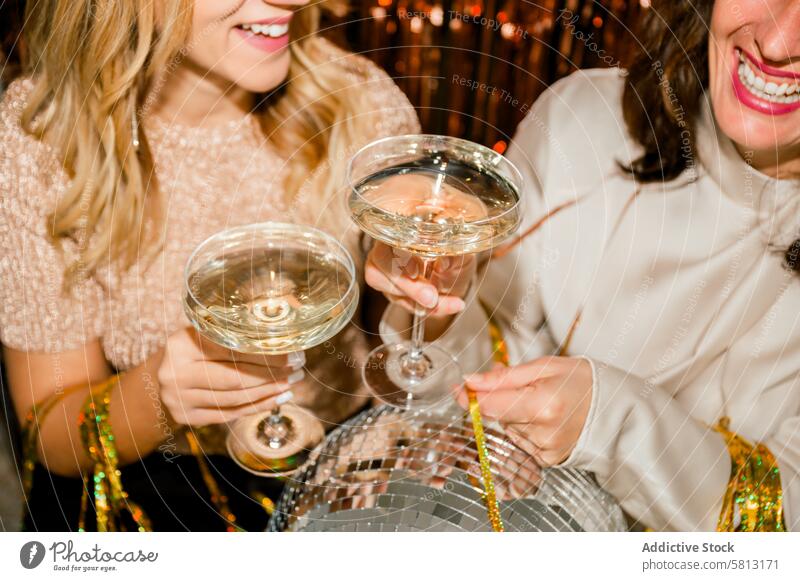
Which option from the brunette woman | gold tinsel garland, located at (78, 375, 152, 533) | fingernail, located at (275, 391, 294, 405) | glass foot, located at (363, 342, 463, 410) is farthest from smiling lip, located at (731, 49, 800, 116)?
gold tinsel garland, located at (78, 375, 152, 533)

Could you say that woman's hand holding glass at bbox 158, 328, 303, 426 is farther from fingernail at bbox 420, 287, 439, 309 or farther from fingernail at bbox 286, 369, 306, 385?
fingernail at bbox 420, 287, 439, 309

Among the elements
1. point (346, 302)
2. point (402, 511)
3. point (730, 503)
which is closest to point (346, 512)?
point (402, 511)

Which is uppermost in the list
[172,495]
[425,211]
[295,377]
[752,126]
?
[752,126]

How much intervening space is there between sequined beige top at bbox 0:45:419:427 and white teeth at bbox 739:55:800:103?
0.90ft

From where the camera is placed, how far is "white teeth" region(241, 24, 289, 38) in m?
0.63

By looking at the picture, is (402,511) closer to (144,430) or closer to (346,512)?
(346,512)

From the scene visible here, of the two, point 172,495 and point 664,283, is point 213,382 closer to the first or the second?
point 172,495

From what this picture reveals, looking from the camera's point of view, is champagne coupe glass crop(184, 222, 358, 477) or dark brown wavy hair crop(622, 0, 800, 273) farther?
dark brown wavy hair crop(622, 0, 800, 273)

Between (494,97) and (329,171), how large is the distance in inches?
6.5

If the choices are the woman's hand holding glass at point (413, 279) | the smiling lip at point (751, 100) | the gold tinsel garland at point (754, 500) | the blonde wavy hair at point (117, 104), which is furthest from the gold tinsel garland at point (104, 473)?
the smiling lip at point (751, 100)

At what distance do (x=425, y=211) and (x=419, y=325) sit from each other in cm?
10

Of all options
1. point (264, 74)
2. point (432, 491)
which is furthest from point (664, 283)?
point (264, 74)

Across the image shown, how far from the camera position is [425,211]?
57 cm

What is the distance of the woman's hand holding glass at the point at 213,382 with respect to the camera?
1.91 feet
